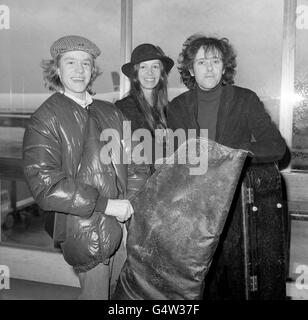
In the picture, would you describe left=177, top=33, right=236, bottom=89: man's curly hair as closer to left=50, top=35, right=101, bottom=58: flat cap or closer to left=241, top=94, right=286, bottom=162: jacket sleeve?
left=241, top=94, right=286, bottom=162: jacket sleeve

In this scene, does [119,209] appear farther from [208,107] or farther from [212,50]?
[212,50]

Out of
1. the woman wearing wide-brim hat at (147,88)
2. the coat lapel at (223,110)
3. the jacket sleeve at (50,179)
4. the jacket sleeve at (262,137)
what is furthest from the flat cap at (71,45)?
the jacket sleeve at (262,137)

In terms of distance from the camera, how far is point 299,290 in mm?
2590

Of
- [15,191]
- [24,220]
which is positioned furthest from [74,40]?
[24,220]

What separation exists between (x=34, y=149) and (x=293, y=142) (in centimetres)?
198

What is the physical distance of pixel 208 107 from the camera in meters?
1.73

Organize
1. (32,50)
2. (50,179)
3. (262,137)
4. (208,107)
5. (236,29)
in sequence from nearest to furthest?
(50,179)
(262,137)
(208,107)
(236,29)
(32,50)

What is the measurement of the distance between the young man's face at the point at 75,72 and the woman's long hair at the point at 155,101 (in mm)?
432

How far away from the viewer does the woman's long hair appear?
177 cm

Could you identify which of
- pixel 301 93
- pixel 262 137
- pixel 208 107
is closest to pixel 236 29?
pixel 301 93

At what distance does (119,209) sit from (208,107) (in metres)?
0.72

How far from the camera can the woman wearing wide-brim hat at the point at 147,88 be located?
177 centimetres
